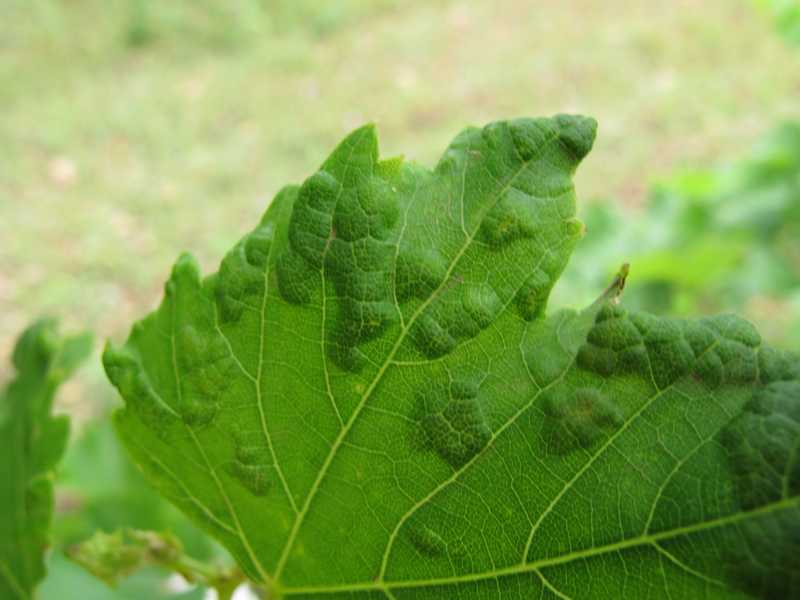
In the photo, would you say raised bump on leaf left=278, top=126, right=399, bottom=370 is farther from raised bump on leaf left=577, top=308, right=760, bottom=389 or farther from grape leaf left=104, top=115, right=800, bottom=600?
raised bump on leaf left=577, top=308, right=760, bottom=389

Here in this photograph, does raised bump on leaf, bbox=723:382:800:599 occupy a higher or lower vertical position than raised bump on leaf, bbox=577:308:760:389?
lower

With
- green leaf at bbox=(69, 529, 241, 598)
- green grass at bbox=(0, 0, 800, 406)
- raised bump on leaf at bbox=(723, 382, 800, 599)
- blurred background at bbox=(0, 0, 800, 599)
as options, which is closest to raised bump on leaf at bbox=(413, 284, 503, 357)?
raised bump on leaf at bbox=(723, 382, 800, 599)

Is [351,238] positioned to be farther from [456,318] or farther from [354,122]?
[354,122]

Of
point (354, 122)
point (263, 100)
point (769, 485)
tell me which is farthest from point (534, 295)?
point (263, 100)

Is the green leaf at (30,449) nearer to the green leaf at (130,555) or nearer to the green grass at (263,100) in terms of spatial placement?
the green leaf at (130,555)

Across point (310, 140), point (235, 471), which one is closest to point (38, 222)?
point (310, 140)

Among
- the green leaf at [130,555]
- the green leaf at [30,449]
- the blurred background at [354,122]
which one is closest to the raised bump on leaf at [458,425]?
the green leaf at [130,555]
